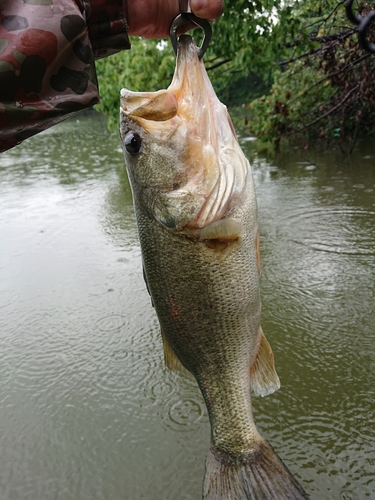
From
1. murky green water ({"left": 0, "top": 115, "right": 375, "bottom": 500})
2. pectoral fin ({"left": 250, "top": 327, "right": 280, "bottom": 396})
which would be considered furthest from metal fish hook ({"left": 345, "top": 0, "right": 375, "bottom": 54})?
murky green water ({"left": 0, "top": 115, "right": 375, "bottom": 500})

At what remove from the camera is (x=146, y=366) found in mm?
2740

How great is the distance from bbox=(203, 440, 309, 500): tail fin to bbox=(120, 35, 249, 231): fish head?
836 millimetres

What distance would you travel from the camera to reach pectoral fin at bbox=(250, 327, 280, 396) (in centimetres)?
171

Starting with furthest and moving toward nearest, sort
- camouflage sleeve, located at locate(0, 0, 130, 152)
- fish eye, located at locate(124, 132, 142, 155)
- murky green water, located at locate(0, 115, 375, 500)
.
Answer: murky green water, located at locate(0, 115, 375, 500), fish eye, located at locate(124, 132, 142, 155), camouflage sleeve, located at locate(0, 0, 130, 152)

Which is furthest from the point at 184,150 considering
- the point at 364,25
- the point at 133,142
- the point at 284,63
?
the point at 284,63

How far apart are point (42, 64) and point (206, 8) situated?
557mm

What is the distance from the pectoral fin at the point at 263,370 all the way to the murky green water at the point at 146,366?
21.0 inches

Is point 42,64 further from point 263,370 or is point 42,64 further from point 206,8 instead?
point 263,370

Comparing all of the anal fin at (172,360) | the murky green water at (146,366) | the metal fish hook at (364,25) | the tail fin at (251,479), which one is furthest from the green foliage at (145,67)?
the tail fin at (251,479)

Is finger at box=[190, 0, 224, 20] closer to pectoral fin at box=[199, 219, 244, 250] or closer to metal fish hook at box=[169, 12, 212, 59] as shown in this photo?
metal fish hook at box=[169, 12, 212, 59]

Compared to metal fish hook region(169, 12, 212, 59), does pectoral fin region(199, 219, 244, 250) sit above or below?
below

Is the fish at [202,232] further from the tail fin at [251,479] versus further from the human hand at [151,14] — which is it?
the human hand at [151,14]

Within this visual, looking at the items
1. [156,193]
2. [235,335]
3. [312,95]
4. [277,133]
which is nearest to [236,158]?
[156,193]

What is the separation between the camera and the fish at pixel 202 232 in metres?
1.51
